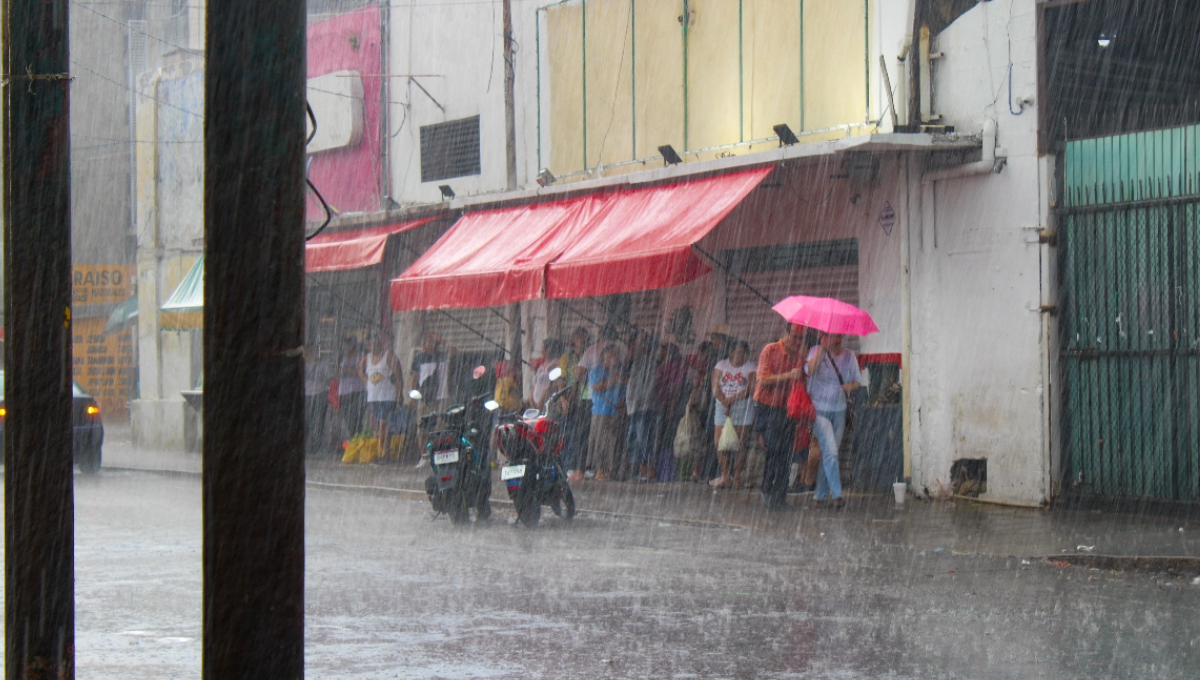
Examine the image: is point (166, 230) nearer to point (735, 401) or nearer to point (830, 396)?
point (735, 401)

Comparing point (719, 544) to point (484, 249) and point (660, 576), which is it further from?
point (484, 249)

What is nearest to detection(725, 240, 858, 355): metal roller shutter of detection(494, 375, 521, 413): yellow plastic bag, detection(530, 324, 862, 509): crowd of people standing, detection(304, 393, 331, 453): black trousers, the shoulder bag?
detection(530, 324, 862, 509): crowd of people standing

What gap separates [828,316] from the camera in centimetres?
1234

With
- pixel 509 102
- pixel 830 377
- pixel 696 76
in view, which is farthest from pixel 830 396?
pixel 509 102

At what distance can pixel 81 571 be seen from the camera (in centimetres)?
927

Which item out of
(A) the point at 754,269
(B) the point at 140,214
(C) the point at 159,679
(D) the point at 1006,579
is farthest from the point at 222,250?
(B) the point at 140,214

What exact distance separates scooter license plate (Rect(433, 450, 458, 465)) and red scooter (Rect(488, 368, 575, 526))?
1.40 feet

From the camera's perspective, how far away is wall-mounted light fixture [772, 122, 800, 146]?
14117 mm

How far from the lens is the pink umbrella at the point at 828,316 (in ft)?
40.2

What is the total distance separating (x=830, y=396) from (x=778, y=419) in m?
0.53

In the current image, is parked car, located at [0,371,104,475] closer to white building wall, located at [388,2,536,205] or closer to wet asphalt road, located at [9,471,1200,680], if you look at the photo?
white building wall, located at [388,2,536,205]

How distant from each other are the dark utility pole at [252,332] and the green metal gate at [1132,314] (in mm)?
10400

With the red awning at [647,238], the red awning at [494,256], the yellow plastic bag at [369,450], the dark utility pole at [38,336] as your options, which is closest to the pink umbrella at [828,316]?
the red awning at [647,238]

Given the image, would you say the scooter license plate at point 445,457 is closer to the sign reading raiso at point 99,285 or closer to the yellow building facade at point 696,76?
the yellow building facade at point 696,76
